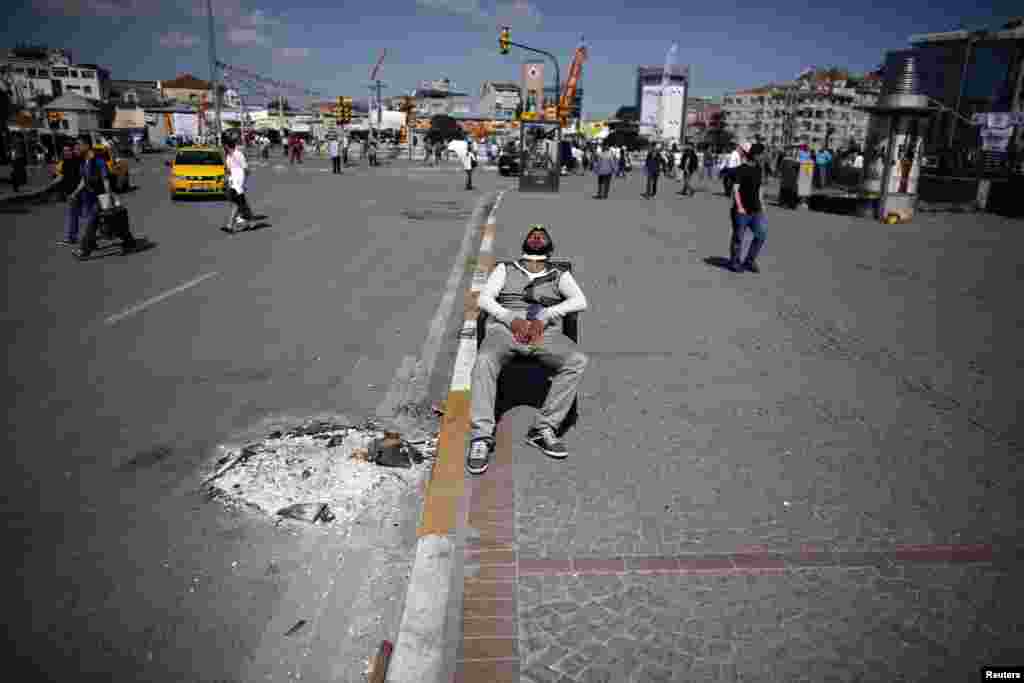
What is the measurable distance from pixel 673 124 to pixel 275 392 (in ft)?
606

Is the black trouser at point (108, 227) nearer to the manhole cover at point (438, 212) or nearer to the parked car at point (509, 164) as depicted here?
the manhole cover at point (438, 212)

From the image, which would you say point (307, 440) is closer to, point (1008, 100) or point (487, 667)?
point (487, 667)

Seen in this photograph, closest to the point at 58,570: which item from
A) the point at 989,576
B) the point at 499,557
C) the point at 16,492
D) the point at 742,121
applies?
the point at 16,492

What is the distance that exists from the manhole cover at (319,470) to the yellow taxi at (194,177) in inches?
696

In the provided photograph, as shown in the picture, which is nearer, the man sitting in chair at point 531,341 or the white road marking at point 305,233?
the man sitting in chair at point 531,341

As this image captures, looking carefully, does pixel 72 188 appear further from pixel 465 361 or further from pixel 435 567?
pixel 435 567

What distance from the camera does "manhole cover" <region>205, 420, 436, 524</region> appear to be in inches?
145

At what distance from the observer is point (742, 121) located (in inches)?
7249

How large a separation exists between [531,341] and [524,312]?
28 centimetres

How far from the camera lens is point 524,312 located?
Answer: 4.65 meters

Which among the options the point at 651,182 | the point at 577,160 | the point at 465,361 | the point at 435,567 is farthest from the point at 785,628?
the point at 577,160

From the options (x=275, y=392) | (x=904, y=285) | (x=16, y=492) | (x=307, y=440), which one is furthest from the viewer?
(x=904, y=285)

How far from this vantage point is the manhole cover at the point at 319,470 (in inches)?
145

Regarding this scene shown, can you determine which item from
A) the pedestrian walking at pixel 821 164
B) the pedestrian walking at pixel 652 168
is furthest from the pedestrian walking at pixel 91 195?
the pedestrian walking at pixel 821 164
